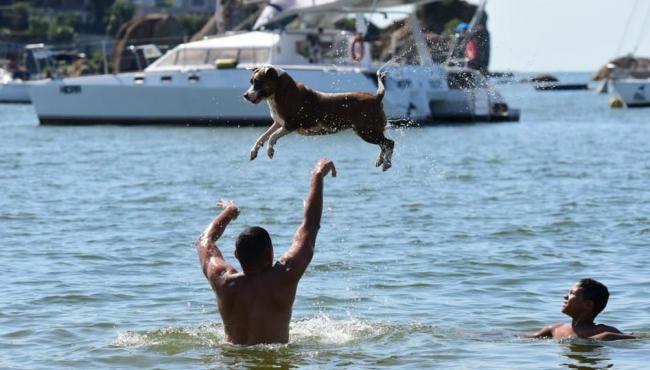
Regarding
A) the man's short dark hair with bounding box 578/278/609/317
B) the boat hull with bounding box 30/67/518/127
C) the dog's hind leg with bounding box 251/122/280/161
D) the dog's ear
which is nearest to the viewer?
the dog's ear

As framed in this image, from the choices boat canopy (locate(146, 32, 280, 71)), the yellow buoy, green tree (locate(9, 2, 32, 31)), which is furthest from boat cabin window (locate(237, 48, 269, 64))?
green tree (locate(9, 2, 32, 31))

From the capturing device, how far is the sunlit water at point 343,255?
1294 cm

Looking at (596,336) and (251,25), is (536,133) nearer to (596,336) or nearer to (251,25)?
(251,25)

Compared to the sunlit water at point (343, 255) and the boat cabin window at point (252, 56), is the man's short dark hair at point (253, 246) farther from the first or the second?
the boat cabin window at point (252, 56)

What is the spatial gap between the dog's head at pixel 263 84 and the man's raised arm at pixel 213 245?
829 millimetres

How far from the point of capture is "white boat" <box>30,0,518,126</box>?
4491 centimetres

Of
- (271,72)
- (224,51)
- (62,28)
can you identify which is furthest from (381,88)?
(62,28)

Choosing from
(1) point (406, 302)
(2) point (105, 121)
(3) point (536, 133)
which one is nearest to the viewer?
(1) point (406, 302)

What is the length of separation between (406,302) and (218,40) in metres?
35.3

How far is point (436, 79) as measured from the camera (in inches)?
1949

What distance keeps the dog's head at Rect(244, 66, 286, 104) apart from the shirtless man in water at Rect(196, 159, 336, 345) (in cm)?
84

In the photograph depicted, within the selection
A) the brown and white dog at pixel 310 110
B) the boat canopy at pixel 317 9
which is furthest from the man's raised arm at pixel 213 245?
the boat canopy at pixel 317 9

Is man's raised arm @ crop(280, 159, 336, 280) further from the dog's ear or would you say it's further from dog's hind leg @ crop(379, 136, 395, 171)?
dog's hind leg @ crop(379, 136, 395, 171)

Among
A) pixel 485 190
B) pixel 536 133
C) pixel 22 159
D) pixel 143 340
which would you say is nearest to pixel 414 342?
pixel 143 340
